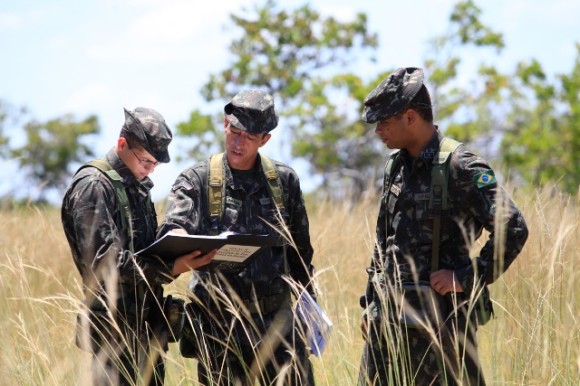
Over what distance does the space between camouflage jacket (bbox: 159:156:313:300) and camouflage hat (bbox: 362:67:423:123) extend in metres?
0.66

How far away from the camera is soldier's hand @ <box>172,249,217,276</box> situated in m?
4.07

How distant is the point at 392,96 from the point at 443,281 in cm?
80

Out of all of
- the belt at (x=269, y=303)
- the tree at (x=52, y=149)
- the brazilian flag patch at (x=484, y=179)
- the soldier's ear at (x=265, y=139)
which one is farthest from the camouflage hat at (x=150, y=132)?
the tree at (x=52, y=149)

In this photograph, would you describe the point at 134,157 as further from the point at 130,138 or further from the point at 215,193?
the point at 215,193

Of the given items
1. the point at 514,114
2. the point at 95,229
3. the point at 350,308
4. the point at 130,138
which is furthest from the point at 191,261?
the point at 514,114

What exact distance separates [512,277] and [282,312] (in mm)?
Result: 1315

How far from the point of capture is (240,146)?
4.53 m

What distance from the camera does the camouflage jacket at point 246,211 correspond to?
173 inches

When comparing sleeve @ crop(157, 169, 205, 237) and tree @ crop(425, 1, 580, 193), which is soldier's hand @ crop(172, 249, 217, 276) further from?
tree @ crop(425, 1, 580, 193)

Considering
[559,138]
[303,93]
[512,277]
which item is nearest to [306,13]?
Result: [303,93]

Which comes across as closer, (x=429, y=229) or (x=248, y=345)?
(x=429, y=229)

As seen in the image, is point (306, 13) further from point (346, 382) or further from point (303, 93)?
point (346, 382)

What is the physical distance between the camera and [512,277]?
5.11m

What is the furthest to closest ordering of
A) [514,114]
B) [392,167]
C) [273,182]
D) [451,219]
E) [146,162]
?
[514,114]
[273,182]
[146,162]
[392,167]
[451,219]
